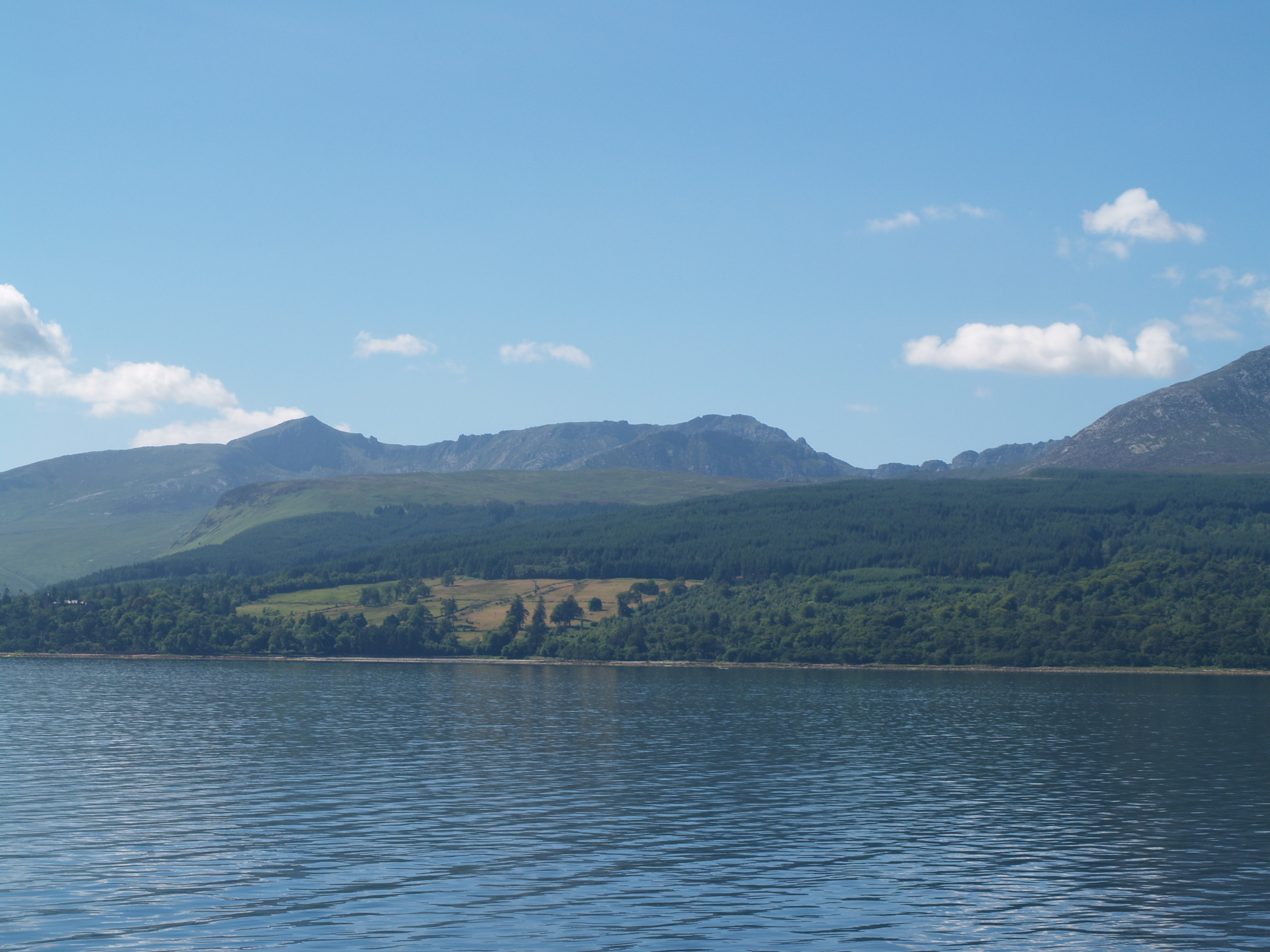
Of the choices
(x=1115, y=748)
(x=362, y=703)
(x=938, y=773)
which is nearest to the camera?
(x=938, y=773)

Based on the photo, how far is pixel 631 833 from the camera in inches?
2404

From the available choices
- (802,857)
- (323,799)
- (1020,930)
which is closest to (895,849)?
(802,857)

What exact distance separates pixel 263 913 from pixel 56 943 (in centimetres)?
749

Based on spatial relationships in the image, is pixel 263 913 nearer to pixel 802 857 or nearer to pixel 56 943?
pixel 56 943

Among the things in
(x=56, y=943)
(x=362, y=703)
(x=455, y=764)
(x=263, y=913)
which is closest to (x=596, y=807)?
(x=455, y=764)

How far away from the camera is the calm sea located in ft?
139

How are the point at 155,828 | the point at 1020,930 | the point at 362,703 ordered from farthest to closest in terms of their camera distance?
the point at 362,703
the point at 155,828
the point at 1020,930

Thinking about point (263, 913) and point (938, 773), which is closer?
point (263, 913)

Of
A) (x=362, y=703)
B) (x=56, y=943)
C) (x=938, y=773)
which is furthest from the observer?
(x=362, y=703)

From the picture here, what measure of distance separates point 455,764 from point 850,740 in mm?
39960

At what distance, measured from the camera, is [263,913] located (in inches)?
1720

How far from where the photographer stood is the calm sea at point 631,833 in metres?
42.3

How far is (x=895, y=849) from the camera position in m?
57.3

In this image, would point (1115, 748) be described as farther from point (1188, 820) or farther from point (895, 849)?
point (895, 849)
